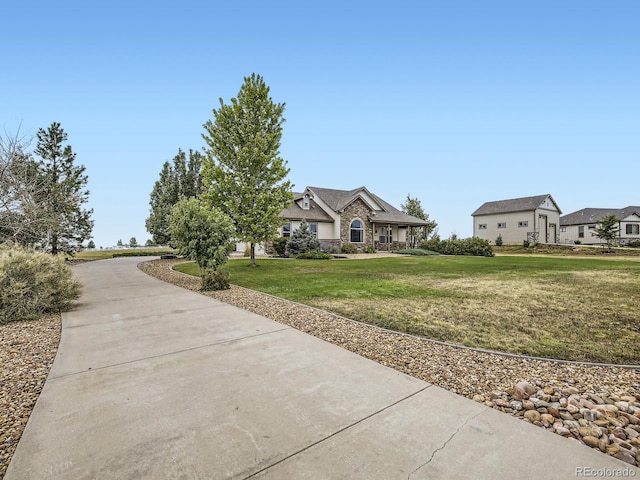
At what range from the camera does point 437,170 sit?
3516 centimetres

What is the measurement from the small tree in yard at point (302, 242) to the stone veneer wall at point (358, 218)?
182 inches

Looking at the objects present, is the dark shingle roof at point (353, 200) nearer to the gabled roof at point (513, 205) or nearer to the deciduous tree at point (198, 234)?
the gabled roof at point (513, 205)

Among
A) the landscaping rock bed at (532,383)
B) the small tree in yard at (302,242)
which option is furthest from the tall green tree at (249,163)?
the landscaping rock bed at (532,383)

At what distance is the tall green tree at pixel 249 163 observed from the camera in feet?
49.2

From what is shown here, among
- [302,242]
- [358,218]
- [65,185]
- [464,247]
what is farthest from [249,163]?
[464,247]

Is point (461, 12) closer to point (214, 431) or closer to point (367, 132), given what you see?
point (367, 132)

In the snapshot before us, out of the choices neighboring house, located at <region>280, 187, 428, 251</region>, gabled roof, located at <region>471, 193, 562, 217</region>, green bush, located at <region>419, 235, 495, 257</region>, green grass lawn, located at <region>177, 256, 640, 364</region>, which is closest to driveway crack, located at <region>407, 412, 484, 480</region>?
green grass lawn, located at <region>177, 256, 640, 364</region>

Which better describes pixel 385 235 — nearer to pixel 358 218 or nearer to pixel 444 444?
pixel 358 218

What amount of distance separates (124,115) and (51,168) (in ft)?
28.1

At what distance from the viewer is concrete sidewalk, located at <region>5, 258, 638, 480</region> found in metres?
1.98

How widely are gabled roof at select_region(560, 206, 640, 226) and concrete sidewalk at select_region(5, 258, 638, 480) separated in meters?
53.5

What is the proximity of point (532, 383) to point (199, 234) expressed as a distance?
9540mm

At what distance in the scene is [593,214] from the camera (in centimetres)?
4325

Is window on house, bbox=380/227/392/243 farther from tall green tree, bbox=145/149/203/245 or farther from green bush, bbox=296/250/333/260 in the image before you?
tall green tree, bbox=145/149/203/245
